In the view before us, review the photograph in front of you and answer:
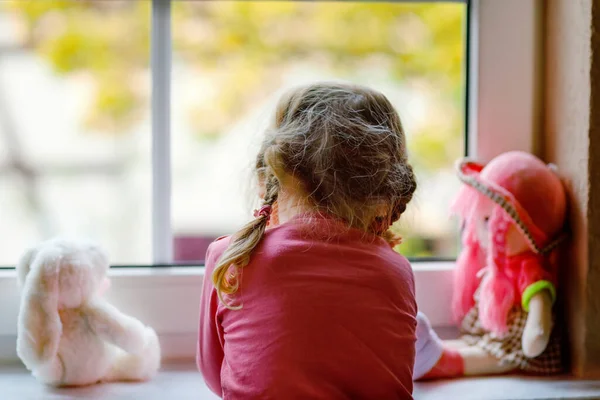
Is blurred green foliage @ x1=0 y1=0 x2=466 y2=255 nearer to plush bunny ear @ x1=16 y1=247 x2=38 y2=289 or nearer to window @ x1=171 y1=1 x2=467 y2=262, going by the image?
window @ x1=171 y1=1 x2=467 y2=262

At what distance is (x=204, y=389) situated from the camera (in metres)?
0.91

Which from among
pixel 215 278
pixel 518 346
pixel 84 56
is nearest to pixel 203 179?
pixel 84 56

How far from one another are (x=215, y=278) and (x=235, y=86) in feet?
2.26

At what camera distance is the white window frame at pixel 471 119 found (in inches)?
39.4

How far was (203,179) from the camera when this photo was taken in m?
1.29

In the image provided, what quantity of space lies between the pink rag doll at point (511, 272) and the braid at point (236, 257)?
30 centimetres

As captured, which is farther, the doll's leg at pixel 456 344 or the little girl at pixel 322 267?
the doll's leg at pixel 456 344

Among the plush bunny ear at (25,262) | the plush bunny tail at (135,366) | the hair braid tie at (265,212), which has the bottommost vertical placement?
the plush bunny tail at (135,366)

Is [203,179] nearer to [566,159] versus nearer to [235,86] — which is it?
[235,86]

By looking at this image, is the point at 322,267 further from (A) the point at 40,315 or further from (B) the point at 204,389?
(A) the point at 40,315

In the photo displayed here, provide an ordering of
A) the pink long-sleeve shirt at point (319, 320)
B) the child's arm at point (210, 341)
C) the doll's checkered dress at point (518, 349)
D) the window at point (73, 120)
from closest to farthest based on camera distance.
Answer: the pink long-sleeve shirt at point (319, 320) < the child's arm at point (210, 341) < the doll's checkered dress at point (518, 349) < the window at point (73, 120)

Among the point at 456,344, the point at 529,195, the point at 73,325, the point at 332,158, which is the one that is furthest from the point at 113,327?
the point at 529,195

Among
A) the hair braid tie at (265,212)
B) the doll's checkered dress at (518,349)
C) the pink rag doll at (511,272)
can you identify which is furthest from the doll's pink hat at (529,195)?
the hair braid tie at (265,212)

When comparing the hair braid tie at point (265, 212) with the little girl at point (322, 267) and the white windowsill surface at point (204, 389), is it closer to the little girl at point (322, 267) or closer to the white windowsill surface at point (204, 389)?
the little girl at point (322, 267)
